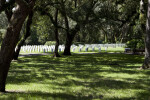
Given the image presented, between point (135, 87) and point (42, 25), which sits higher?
point (42, 25)

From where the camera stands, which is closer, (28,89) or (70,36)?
(28,89)

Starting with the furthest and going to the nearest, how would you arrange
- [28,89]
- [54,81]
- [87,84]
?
1. [54,81]
2. [87,84]
3. [28,89]

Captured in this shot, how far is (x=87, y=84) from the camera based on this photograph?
9.29m

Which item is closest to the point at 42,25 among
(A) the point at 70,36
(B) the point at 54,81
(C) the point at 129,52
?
(A) the point at 70,36

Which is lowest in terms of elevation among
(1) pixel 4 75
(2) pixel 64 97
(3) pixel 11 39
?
(2) pixel 64 97

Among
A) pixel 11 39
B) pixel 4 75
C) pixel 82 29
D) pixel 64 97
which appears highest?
pixel 82 29

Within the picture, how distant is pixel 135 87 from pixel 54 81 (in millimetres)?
3687

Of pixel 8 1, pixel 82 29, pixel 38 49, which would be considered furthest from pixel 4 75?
pixel 38 49

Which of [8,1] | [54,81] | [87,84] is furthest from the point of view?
[8,1]

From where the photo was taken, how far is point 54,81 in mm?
10016

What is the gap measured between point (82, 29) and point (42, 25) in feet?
19.3

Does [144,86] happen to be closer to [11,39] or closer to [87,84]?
[87,84]

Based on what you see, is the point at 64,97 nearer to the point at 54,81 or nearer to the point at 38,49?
the point at 54,81

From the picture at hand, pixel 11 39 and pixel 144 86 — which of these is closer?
pixel 11 39
